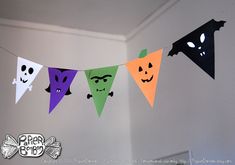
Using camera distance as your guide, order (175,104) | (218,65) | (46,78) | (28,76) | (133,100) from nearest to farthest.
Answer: (218,65), (28,76), (175,104), (46,78), (133,100)

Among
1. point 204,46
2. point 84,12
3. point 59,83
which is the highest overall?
point 84,12

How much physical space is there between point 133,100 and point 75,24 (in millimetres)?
724

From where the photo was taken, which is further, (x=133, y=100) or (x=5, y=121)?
(x=133, y=100)

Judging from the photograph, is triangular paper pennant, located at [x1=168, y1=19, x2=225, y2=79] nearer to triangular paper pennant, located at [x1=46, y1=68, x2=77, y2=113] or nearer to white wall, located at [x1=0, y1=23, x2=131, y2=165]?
triangular paper pennant, located at [x1=46, y1=68, x2=77, y2=113]

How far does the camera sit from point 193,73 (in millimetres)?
2057

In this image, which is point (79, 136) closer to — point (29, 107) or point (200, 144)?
point (29, 107)

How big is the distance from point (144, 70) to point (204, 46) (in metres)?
0.36

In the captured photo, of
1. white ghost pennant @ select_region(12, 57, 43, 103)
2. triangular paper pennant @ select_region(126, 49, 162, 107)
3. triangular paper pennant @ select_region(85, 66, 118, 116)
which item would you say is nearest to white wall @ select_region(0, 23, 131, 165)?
white ghost pennant @ select_region(12, 57, 43, 103)

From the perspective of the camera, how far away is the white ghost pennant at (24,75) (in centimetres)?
203

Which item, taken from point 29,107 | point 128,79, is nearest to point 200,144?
point 128,79

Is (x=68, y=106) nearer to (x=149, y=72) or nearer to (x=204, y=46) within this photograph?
(x=149, y=72)

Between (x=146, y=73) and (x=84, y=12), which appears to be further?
(x=84, y=12)

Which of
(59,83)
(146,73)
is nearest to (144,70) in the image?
(146,73)

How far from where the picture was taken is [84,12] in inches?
96.0
